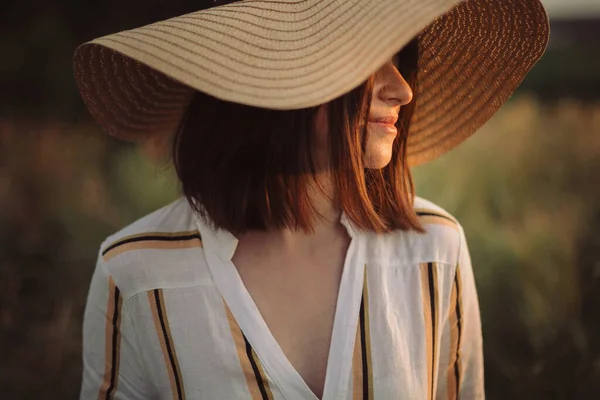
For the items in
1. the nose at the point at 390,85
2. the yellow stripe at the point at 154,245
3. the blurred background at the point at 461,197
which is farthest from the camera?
the blurred background at the point at 461,197

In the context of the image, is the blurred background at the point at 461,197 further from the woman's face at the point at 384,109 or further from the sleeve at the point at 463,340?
the woman's face at the point at 384,109

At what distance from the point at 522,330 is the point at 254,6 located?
1063 mm

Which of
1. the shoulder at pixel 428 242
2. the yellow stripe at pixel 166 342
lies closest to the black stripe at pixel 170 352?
the yellow stripe at pixel 166 342

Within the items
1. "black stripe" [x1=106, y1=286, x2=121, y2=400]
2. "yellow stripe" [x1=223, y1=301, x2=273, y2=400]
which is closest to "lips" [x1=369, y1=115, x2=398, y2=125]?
"yellow stripe" [x1=223, y1=301, x2=273, y2=400]

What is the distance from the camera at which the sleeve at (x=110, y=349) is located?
101 cm

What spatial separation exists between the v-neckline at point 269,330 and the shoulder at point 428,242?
7 centimetres

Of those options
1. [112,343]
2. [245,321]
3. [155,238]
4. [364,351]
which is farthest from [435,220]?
[112,343]

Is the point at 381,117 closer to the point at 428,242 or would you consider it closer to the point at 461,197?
the point at 428,242

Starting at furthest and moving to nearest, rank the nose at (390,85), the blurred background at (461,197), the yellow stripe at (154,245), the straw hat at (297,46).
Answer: the blurred background at (461,197), the yellow stripe at (154,245), the nose at (390,85), the straw hat at (297,46)

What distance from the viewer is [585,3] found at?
1.35 m

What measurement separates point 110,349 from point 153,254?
0.63ft

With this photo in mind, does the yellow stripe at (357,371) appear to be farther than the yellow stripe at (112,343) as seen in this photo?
No

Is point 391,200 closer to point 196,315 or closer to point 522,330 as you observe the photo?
point 196,315

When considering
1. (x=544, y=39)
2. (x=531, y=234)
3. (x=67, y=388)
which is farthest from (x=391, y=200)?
(x=67, y=388)
